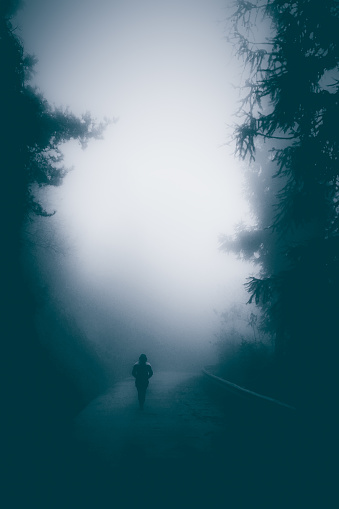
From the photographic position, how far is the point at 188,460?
15.6 feet

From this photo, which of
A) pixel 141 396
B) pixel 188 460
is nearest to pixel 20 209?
pixel 141 396

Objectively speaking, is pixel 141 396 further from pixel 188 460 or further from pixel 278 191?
pixel 278 191

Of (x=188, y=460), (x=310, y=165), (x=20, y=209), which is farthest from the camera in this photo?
(x=20, y=209)

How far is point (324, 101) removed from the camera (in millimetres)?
5656

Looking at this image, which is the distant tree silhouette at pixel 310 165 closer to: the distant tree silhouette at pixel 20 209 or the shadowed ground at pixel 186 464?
the shadowed ground at pixel 186 464

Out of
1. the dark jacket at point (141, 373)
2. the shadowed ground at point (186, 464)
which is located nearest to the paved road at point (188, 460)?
the shadowed ground at point (186, 464)

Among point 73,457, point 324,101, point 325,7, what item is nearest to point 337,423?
point 73,457

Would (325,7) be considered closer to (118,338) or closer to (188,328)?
(118,338)

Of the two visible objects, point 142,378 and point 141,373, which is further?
point 141,373

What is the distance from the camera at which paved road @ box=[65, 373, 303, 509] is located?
3.56 meters

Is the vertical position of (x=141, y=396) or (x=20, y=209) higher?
(x=20, y=209)

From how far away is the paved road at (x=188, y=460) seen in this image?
356 cm

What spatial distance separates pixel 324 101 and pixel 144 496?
25.3 ft

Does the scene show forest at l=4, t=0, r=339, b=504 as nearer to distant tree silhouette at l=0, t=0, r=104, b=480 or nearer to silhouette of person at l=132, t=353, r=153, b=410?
distant tree silhouette at l=0, t=0, r=104, b=480
